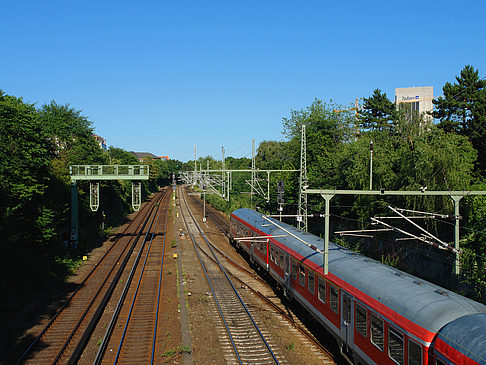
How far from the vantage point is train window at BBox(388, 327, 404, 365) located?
28.4 ft

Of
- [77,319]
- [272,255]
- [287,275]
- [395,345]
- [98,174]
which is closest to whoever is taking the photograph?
[395,345]

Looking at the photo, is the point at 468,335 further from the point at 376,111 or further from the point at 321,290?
the point at 376,111

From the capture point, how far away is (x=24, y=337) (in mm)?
13852

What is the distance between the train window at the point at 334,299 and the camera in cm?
1199

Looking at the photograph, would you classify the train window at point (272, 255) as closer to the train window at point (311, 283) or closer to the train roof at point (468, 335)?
the train window at point (311, 283)

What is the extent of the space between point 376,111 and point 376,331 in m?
42.0

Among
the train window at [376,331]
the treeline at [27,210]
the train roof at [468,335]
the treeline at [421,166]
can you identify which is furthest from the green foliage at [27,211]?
the treeline at [421,166]

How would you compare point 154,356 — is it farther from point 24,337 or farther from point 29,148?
point 29,148

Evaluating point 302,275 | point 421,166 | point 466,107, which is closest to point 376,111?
point 466,107

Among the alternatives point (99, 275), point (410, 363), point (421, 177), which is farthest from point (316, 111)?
point (410, 363)

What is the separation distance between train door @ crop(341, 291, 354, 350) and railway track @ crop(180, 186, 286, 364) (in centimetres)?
232

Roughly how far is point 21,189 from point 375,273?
61.5 feet

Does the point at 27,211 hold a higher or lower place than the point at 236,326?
higher

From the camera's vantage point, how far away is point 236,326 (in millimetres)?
15102
